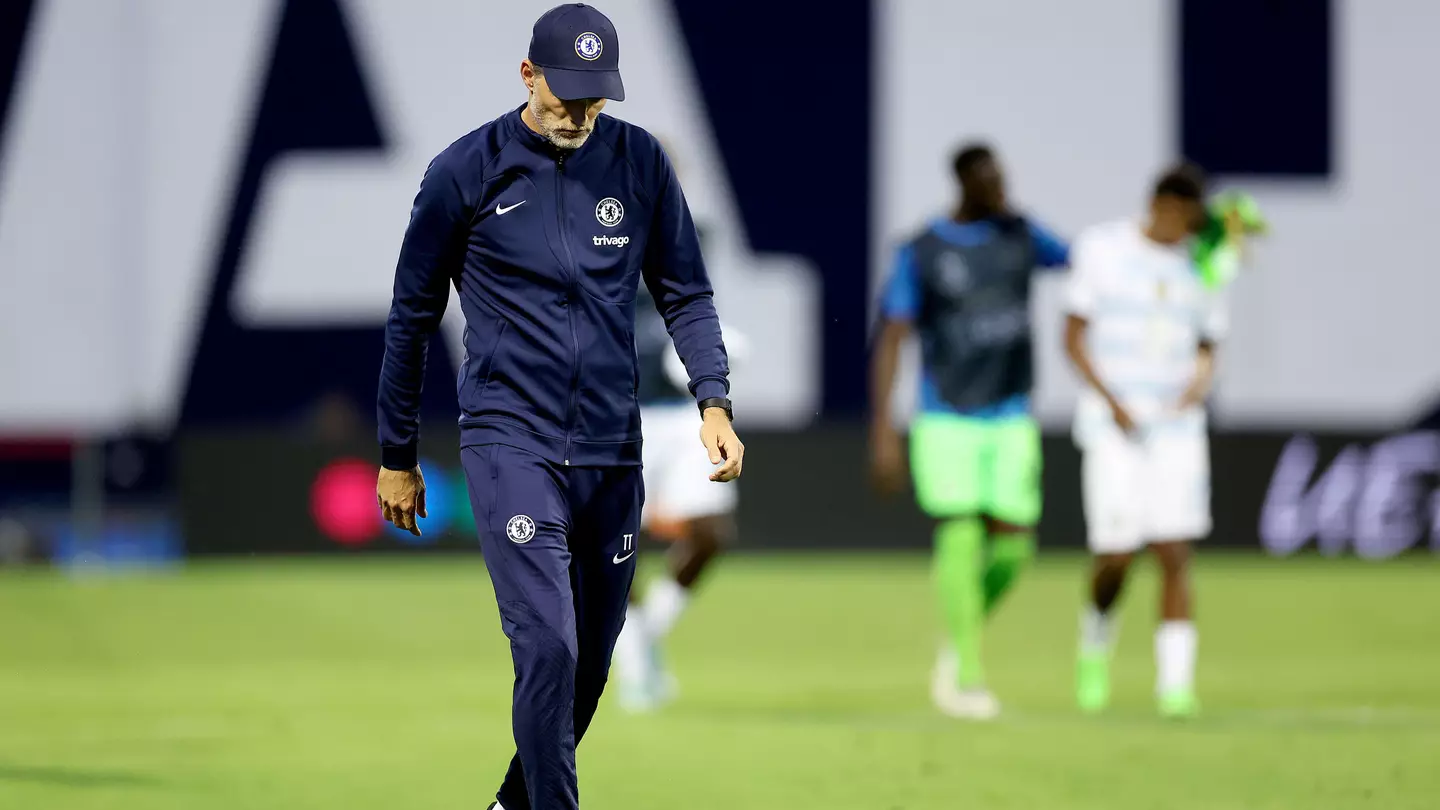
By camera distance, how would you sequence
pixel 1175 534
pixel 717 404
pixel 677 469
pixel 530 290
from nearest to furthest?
1. pixel 530 290
2. pixel 717 404
3. pixel 1175 534
4. pixel 677 469

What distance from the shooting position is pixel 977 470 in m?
11.0

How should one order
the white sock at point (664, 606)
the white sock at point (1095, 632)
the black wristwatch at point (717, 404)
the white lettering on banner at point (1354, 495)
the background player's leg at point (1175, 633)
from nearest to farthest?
the black wristwatch at point (717, 404)
the background player's leg at point (1175, 633)
the white sock at point (1095, 632)
the white sock at point (664, 606)
the white lettering on banner at point (1354, 495)

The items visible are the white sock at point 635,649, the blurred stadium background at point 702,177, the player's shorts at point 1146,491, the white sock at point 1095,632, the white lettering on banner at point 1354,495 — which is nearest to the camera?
the player's shorts at point 1146,491

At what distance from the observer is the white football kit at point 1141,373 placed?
10.9m

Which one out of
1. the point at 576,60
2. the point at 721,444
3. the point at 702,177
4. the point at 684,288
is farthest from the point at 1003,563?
the point at 702,177

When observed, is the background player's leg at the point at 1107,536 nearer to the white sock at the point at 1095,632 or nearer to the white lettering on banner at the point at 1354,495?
the white sock at the point at 1095,632

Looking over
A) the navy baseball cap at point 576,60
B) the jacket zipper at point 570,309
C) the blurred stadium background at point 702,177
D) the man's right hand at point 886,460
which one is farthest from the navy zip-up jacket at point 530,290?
the blurred stadium background at point 702,177

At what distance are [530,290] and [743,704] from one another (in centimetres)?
571

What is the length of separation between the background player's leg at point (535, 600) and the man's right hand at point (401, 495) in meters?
0.19

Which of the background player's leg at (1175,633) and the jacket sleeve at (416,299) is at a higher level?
the jacket sleeve at (416,299)

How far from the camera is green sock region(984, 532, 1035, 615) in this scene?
11.1 m

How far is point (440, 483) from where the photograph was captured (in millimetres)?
20750

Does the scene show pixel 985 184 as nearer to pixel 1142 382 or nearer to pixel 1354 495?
pixel 1142 382

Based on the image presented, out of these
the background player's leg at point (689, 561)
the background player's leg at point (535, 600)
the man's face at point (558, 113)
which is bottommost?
the background player's leg at point (689, 561)
